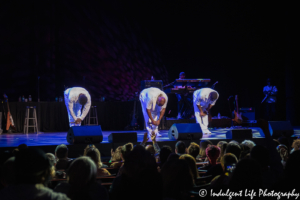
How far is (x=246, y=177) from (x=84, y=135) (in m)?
4.70

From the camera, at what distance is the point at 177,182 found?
240 centimetres

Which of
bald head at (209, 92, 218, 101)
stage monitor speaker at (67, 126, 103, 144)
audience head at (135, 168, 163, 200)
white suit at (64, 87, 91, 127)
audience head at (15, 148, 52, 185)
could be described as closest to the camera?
audience head at (15, 148, 52, 185)

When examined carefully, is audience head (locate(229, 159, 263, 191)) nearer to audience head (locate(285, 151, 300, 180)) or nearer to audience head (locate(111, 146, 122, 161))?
audience head (locate(285, 151, 300, 180))

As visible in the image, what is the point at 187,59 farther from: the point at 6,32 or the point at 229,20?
the point at 6,32

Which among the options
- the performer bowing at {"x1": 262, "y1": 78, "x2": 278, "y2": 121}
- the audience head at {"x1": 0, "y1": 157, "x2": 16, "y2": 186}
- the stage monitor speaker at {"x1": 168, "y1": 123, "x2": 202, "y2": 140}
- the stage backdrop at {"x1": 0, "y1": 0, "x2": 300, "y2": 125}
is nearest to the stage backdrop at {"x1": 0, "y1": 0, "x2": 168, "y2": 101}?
the stage backdrop at {"x1": 0, "y1": 0, "x2": 300, "y2": 125}

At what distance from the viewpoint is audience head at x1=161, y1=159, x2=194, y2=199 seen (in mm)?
2381

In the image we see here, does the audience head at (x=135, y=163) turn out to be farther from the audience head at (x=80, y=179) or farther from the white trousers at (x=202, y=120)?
the white trousers at (x=202, y=120)

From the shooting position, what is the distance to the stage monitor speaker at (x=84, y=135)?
6.47m

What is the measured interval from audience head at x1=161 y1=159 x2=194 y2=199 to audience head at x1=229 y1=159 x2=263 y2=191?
330 millimetres

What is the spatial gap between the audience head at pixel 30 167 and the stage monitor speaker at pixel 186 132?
5489 mm

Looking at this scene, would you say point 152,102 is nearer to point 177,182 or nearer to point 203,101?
point 203,101

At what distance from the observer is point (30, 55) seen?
12703 mm

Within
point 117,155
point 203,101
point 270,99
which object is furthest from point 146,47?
point 117,155

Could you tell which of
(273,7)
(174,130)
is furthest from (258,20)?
(174,130)
